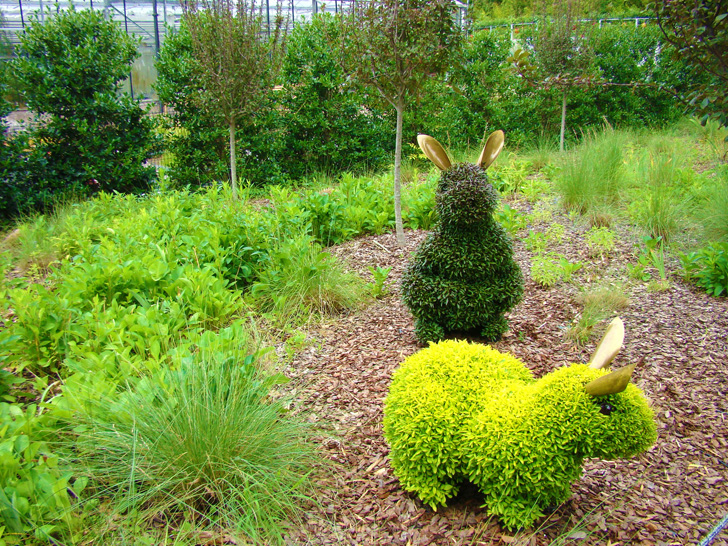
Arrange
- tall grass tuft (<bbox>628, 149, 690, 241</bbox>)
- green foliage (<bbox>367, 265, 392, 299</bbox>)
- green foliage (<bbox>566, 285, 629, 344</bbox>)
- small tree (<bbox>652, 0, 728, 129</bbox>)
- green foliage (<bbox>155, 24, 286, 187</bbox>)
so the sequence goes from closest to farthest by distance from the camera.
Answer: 1. small tree (<bbox>652, 0, 728, 129</bbox>)
2. green foliage (<bbox>566, 285, 629, 344</bbox>)
3. green foliage (<bbox>367, 265, 392, 299</bbox>)
4. tall grass tuft (<bbox>628, 149, 690, 241</bbox>)
5. green foliage (<bbox>155, 24, 286, 187</bbox>)

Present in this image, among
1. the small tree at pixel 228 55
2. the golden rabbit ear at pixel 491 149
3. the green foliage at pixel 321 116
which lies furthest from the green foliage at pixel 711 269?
the green foliage at pixel 321 116

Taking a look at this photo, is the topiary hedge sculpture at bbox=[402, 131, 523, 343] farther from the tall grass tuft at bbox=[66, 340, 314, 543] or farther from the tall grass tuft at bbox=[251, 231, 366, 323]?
the tall grass tuft at bbox=[66, 340, 314, 543]

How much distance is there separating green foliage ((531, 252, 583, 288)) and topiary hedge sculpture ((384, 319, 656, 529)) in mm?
2241

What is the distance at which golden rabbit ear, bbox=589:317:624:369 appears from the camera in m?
Result: 1.80

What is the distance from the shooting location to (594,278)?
14.0 feet

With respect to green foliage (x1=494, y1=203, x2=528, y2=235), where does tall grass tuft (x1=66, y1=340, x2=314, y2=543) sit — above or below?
below

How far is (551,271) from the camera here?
4207mm

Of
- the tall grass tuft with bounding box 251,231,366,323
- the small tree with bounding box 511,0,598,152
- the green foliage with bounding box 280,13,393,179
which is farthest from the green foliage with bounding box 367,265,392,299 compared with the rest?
the small tree with bounding box 511,0,598,152

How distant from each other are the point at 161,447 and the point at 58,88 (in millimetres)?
6924

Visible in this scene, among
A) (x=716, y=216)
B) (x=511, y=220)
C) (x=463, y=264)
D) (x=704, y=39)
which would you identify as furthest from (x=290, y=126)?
(x=704, y=39)

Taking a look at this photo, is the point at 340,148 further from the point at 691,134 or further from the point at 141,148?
the point at 691,134

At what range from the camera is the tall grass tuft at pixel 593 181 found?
221 inches

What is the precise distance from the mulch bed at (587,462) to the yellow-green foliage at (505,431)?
0.15 metres

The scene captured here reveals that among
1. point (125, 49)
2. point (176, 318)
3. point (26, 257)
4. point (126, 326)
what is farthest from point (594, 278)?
point (125, 49)
